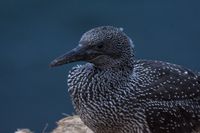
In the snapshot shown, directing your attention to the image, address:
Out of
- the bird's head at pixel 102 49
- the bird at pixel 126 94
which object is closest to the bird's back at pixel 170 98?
the bird at pixel 126 94

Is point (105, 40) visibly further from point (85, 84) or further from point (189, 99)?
point (189, 99)

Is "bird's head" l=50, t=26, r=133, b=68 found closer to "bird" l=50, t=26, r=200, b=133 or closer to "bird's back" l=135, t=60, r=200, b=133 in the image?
"bird" l=50, t=26, r=200, b=133

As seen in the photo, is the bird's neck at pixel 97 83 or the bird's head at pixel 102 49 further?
the bird's neck at pixel 97 83

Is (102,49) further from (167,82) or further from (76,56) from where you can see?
(167,82)

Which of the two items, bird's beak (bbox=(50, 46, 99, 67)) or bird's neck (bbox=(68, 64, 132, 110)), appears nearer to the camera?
bird's beak (bbox=(50, 46, 99, 67))

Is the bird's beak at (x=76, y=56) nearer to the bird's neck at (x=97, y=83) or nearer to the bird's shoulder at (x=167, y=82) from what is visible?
the bird's neck at (x=97, y=83)

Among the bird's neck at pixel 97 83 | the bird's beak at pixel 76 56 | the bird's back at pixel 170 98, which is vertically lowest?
the bird's back at pixel 170 98

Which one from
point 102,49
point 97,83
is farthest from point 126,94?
point 102,49

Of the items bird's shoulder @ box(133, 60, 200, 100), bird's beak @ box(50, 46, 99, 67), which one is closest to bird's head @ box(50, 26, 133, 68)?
bird's beak @ box(50, 46, 99, 67)

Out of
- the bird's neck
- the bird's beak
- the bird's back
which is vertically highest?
the bird's beak

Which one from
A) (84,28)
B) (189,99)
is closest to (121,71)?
(189,99)
